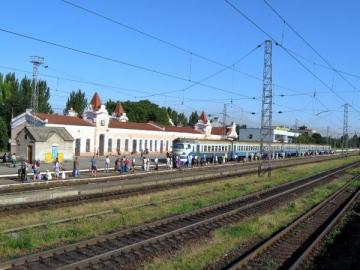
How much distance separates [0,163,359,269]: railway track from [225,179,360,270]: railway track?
87.4 inches

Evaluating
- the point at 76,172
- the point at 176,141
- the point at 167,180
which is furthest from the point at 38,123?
the point at 167,180

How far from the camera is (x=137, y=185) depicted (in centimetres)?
→ 3116

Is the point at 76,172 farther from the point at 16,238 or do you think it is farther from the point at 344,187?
the point at 16,238

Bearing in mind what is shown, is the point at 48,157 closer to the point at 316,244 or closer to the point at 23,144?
the point at 23,144

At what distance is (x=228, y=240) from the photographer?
14148mm

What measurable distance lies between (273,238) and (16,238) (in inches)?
282

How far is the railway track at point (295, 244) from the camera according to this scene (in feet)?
37.8

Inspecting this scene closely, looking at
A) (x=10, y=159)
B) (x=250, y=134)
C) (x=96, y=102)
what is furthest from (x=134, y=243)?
(x=250, y=134)

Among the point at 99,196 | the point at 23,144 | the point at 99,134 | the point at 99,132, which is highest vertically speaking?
the point at 99,132

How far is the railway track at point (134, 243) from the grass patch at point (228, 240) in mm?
563

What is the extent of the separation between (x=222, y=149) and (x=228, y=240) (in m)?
49.8

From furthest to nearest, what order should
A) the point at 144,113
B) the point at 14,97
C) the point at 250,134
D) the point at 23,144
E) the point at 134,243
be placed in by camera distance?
the point at 250,134
the point at 144,113
the point at 14,97
the point at 23,144
the point at 134,243

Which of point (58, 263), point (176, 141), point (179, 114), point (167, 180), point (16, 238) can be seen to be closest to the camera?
point (58, 263)

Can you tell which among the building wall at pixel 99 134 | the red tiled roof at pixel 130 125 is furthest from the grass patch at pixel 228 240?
the red tiled roof at pixel 130 125
